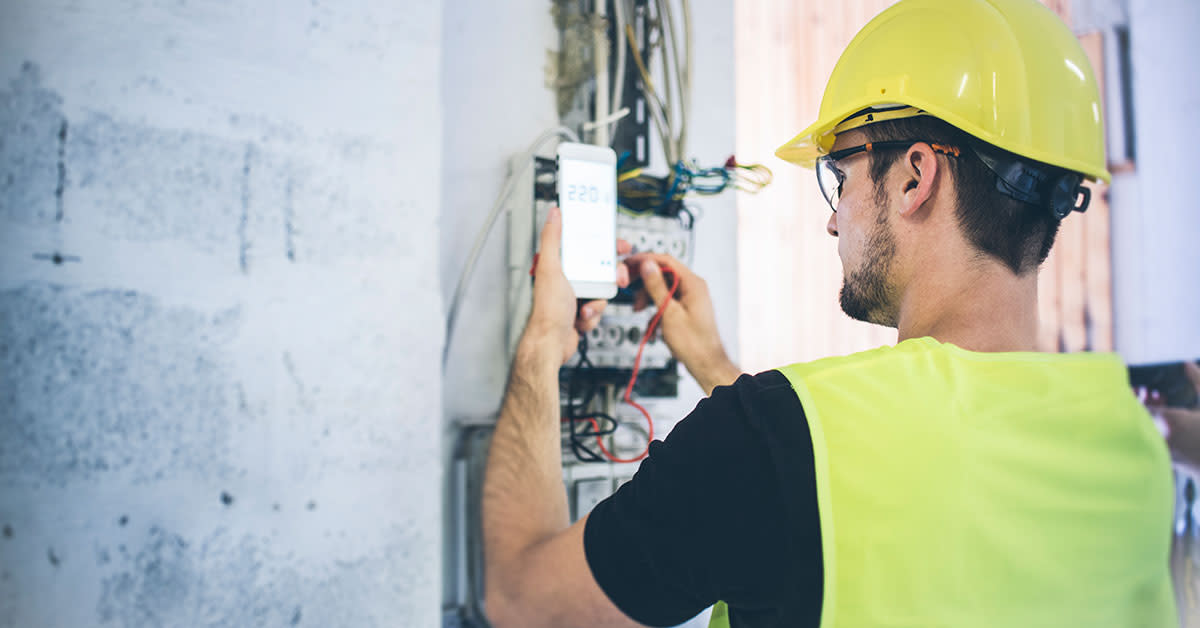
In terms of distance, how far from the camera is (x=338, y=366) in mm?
775

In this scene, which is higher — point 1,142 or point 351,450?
point 1,142

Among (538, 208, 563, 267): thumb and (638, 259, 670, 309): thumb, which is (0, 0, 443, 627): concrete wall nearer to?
(538, 208, 563, 267): thumb

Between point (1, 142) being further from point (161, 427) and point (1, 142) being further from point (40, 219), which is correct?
point (161, 427)

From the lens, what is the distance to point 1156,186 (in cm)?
212

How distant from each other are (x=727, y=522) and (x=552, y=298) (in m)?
0.49

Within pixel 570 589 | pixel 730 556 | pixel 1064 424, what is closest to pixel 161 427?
pixel 570 589

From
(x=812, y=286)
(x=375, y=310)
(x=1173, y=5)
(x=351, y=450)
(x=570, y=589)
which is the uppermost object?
(x=1173, y=5)

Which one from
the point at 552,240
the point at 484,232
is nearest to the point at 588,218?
the point at 552,240

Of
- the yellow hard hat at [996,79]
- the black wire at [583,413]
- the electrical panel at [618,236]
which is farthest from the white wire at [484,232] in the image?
the yellow hard hat at [996,79]

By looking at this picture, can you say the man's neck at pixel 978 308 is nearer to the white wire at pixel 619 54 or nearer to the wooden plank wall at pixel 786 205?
the white wire at pixel 619 54

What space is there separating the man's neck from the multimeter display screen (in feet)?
1.55

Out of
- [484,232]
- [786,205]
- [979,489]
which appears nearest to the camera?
[979,489]

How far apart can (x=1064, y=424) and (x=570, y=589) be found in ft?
1.53

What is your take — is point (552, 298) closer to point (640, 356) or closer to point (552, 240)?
point (552, 240)
